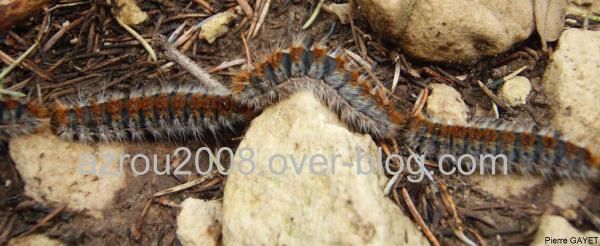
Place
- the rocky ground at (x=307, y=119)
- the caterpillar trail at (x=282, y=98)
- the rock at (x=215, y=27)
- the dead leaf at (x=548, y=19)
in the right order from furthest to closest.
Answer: the rock at (x=215, y=27) → the dead leaf at (x=548, y=19) → the caterpillar trail at (x=282, y=98) → the rocky ground at (x=307, y=119)

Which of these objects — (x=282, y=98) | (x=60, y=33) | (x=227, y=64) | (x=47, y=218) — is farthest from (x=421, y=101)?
(x=60, y=33)

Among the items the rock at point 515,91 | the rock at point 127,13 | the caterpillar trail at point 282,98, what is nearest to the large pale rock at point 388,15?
the caterpillar trail at point 282,98

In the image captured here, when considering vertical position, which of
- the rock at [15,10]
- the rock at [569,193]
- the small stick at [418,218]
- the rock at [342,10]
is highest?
the rock at [15,10]

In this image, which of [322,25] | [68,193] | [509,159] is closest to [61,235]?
[68,193]

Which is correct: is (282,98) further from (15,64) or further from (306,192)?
(15,64)

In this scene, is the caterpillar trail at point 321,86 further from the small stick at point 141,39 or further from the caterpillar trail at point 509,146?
the small stick at point 141,39

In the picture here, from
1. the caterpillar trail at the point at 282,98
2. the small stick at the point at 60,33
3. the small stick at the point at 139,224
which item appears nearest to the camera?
the small stick at the point at 139,224

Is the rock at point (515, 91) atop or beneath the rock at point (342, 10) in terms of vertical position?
beneath
